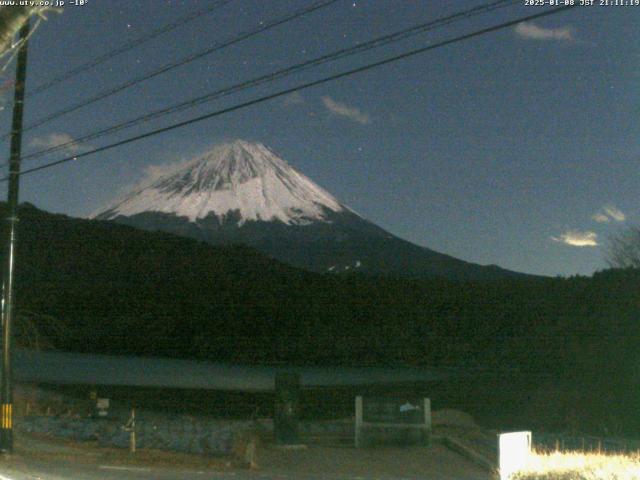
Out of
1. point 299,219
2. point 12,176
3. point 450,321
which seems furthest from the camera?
point 299,219

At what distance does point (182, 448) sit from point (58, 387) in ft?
63.6

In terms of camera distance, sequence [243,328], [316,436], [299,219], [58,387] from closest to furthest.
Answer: [316,436], [58,387], [243,328], [299,219]

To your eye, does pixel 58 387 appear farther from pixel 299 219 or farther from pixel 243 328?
pixel 299 219

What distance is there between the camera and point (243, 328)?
64875 mm

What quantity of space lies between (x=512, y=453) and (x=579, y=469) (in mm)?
838

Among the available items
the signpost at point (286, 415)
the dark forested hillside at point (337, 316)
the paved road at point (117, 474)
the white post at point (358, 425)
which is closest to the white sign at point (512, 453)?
the paved road at point (117, 474)

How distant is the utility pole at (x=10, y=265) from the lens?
56.7 feet

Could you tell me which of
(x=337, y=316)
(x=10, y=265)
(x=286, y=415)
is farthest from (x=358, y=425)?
(x=337, y=316)

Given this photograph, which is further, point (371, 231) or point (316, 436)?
point (371, 231)

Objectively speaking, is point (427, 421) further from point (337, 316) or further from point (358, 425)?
point (337, 316)

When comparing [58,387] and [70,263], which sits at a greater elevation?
[70,263]

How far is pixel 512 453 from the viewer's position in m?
11.1

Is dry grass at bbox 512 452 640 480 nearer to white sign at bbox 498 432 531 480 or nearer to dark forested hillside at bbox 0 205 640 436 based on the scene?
white sign at bbox 498 432 531 480

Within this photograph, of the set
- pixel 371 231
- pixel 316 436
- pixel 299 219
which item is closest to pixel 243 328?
pixel 316 436
